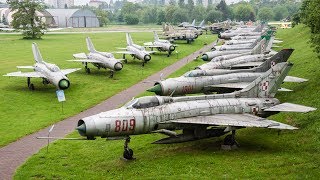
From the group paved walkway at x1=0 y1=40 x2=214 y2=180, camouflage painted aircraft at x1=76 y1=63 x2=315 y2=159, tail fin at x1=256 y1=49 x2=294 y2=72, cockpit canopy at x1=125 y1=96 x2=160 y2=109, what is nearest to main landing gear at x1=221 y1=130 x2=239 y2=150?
camouflage painted aircraft at x1=76 y1=63 x2=315 y2=159

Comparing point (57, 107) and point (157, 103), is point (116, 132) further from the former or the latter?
point (57, 107)

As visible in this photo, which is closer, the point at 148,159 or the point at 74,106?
the point at 148,159

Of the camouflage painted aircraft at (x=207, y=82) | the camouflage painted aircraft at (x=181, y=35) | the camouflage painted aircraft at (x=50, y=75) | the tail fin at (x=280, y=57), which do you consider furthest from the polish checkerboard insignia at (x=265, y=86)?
the camouflage painted aircraft at (x=181, y=35)

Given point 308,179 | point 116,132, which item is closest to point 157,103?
point 116,132

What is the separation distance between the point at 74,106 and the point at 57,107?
1535 millimetres

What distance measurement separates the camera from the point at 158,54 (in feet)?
239

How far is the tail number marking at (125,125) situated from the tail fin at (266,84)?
790 centimetres

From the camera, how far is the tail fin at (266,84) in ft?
79.8

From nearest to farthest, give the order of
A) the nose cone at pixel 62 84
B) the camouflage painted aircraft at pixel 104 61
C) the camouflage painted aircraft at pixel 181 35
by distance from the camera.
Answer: the nose cone at pixel 62 84 < the camouflage painted aircraft at pixel 104 61 < the camouflage painted aircraft at pixel 181 35

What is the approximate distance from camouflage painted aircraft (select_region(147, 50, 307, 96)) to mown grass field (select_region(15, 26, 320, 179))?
475 cm

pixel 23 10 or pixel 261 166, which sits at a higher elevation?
pixel 23 10

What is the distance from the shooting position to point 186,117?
21453 mm

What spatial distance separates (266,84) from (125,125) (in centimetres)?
1047

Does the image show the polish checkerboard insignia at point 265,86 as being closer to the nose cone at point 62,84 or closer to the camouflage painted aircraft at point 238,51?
the camouflage painted aircraft at point 238,51
